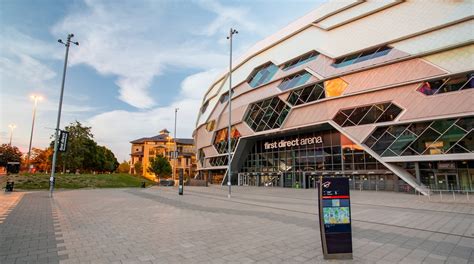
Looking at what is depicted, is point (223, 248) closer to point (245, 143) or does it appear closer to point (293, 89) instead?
point (293, 89)

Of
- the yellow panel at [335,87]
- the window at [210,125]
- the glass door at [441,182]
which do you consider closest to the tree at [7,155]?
the window at [210,125]

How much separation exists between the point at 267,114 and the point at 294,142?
573 cm

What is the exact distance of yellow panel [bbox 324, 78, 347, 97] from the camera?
2892 centimetres

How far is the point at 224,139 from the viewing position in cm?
4634

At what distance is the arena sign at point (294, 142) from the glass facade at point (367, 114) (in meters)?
5.74

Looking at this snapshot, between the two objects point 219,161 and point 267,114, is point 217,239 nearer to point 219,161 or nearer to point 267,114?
point 267,114

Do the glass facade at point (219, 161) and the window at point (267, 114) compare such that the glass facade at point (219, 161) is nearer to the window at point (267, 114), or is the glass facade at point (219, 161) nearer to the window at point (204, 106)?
the window at point (267, 114)

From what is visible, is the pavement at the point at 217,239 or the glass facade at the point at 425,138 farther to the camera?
the glass facade at the point at 425,138

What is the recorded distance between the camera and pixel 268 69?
38.7 meters

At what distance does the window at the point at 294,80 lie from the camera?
3226cm

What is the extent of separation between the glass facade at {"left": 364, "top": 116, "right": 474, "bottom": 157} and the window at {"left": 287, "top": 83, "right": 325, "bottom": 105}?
7.66 m

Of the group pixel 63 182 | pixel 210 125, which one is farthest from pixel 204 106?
Result: pixel 63 182

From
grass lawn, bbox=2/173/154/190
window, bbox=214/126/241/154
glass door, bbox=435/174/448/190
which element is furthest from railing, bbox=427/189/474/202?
grass lawn, bbox=2/173/154/190

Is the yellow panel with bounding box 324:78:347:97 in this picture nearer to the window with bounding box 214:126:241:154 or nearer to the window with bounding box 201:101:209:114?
the window with bounding box 214:126:241:154
